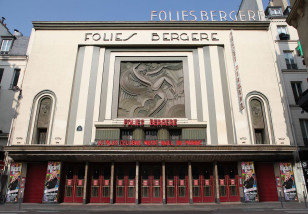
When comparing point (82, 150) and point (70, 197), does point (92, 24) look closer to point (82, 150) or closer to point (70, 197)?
point (82, 150)

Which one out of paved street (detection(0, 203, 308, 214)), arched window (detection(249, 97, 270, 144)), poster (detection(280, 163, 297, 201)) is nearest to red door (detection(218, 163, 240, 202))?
paved street (detection(0, 203, 308, 214))

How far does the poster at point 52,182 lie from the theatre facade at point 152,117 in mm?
93

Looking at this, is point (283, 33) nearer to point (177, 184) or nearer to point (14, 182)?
point (177, 184)

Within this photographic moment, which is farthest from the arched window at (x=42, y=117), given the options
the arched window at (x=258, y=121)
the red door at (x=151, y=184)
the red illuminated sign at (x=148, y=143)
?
the arched window at (x=258, y=121)

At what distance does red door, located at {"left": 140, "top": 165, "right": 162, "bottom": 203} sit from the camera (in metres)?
20.8

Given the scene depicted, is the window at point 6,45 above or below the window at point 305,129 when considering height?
above

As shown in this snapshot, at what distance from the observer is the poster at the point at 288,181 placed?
67.2 feet

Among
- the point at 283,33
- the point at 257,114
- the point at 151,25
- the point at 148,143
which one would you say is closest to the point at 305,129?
the point at 257,114

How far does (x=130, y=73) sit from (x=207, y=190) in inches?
610

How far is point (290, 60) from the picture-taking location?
1017 inches

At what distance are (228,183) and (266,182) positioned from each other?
377 centimetres

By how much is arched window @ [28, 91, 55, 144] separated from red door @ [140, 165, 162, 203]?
10704mm

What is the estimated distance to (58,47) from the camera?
2572 cm

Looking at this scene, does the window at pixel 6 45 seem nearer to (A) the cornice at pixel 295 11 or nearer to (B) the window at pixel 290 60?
(A) the cornice at pixel 295 11
